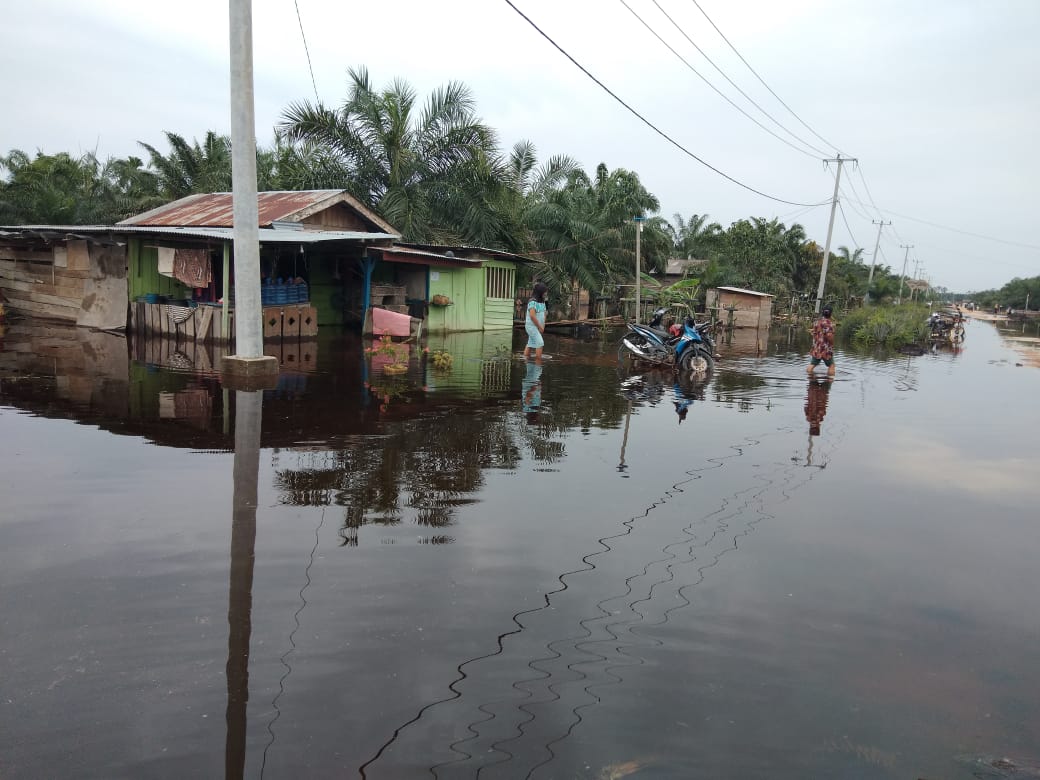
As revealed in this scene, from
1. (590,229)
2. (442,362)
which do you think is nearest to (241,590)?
(442,362)

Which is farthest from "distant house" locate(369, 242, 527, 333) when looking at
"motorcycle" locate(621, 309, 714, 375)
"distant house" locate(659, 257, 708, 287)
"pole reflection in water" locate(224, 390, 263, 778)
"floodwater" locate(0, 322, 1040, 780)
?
"distant house" locate(659, 257, 708, 287)

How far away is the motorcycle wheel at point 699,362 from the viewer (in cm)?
1595

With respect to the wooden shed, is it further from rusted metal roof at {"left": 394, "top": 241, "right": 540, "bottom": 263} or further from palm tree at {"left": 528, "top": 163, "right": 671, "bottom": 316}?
rusted metal roof at {"left": 394, "top": 241, "right": 540, "bottom": 263}

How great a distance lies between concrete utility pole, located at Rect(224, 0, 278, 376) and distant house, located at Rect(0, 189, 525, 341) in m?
5.29

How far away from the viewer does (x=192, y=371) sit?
12.4 metres

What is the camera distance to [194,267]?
17.2 metres

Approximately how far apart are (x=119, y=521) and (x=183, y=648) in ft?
6.83

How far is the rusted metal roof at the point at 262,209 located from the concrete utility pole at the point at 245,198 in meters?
8.44

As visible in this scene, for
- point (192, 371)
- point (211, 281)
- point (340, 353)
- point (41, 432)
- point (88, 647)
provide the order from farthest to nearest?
point (211, 281)
point (340, 353)
point (192, 371)
point (41, 432)
point (88, 647)

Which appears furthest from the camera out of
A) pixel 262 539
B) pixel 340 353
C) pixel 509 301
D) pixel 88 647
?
pixel 509 301

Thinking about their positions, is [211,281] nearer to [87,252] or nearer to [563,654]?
[87,252]

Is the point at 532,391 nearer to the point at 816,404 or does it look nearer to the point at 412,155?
the point at 816,404

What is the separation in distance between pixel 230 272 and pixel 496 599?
15.5 meters

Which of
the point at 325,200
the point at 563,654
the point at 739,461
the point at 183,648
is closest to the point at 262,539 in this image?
the point at 183,648
